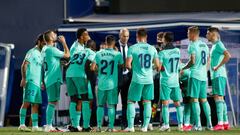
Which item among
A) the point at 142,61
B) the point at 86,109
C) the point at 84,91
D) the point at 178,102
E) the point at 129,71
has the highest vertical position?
the point at 142,61

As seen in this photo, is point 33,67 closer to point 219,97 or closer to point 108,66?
point 108,66

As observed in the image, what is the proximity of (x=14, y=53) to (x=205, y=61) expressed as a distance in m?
9.75

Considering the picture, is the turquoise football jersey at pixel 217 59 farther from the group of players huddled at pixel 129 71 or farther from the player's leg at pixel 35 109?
the player's leg at pixel 35 109

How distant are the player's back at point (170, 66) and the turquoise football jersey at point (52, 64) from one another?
2.20 m

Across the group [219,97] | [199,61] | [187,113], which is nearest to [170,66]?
[199,61]

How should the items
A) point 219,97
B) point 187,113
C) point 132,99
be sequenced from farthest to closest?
point 187,113, point 219,97, point 132,99

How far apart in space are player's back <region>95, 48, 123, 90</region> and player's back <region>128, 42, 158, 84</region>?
0.38m

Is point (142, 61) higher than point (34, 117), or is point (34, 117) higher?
point (142, 61)

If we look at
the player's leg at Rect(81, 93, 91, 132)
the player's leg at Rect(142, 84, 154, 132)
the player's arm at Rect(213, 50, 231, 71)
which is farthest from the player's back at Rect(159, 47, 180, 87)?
the player's leg at Rect(81, 93, 91, 132)

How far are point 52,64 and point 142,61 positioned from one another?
1962 mm

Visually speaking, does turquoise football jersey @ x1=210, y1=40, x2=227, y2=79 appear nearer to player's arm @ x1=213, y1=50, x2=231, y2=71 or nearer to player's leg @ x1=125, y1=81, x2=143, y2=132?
player's arm @ x1=213, y1=50, x2=231, y2=71

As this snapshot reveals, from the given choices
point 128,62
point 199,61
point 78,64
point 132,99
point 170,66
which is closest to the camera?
point 128,62

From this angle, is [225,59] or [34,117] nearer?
[225,59]

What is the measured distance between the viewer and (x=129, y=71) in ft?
74.2
